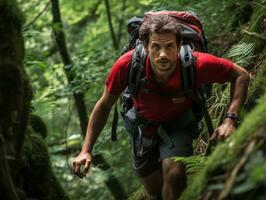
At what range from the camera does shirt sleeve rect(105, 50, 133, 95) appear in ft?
16.9

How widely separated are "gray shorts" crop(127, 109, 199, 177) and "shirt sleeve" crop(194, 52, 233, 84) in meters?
0.63

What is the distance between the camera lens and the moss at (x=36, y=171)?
17.2ft

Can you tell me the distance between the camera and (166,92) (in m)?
5.16

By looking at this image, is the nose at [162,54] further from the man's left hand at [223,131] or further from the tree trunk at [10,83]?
the tree trunk at [10,83]

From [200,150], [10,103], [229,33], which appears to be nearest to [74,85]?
[229,33]

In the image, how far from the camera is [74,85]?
10688 millimetres

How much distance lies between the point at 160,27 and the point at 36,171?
1.98m

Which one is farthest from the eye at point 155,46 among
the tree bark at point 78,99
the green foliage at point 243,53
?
the tree bark at point 78,99

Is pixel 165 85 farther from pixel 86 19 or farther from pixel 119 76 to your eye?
pixel 86 19

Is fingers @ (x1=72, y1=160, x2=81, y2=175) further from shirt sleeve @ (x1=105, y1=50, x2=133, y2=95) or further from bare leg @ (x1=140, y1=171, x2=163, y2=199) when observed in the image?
bare leg @ (x1=140, y1=171, x2=163, y2=199)

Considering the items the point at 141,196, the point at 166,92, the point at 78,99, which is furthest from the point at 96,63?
the point at 166,92

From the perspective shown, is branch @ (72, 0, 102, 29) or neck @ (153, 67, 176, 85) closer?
neck @ (153, 67, 176, 85)

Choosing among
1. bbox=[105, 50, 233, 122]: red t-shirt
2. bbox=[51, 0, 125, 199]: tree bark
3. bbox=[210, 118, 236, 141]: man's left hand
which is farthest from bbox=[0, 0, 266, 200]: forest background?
bbox=[105, 50, 233, 122]: red t-shirt

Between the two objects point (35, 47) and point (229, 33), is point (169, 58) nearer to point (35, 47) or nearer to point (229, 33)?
point (229, 33)
